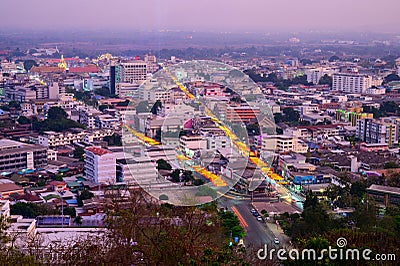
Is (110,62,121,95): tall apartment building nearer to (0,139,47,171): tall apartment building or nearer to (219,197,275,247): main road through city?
(0,139,47,171): tall apartment building

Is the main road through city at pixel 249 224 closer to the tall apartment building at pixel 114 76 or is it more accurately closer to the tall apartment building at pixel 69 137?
the tall apartment building at pixel 69 137

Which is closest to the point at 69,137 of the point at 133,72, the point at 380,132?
the point at 380,132

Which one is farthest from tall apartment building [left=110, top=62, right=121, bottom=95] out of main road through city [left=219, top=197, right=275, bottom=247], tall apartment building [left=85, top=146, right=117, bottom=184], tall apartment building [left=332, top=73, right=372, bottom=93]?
main road through city [left=219, top=197, right=275, bottom=247]

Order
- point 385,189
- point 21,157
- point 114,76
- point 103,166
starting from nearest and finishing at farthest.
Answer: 1. point 385,189
2. point 103,166
3. point 21,157
4. point 114,76

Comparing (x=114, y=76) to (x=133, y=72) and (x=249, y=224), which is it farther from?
(x=249, y=224)

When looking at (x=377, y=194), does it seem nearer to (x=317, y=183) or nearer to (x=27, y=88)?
(x=317, y=183)

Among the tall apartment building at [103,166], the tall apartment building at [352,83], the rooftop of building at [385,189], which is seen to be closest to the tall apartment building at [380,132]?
the rooftop of building at [385,189]
